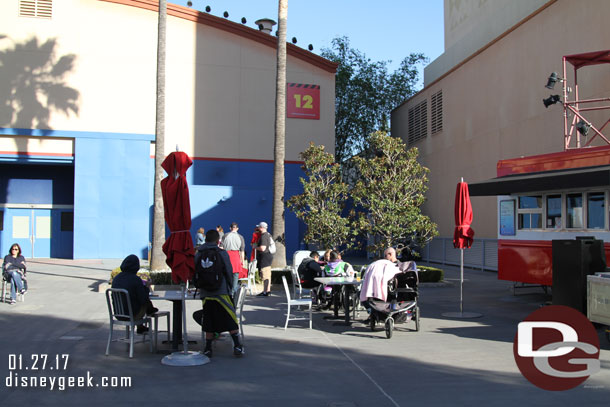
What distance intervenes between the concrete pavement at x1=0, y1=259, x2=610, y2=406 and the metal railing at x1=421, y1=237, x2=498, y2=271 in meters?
8.81

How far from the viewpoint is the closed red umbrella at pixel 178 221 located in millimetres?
7875

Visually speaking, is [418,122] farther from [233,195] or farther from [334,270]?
[334,270]

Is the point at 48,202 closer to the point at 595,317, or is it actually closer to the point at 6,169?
the point at 6,169

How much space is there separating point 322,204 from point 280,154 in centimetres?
205

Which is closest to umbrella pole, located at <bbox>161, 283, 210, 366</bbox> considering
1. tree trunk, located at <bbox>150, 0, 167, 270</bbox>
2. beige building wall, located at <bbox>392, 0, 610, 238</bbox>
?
tree trunk, located at <bbox>150, 0, 167, 270</bbox>

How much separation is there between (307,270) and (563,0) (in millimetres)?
12004

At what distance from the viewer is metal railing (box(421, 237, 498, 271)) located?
21156 mm

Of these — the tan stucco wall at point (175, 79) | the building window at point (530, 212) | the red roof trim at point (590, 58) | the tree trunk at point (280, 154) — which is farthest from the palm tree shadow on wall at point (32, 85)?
the red roof trim at point (590, 58)

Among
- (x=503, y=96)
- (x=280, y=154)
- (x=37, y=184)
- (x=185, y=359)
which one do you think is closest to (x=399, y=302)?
(x=185, y=359)

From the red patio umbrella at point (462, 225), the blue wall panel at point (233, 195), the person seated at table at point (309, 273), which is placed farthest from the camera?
the blue wall panel at point (233, 195)

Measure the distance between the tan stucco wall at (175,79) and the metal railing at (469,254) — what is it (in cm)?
712

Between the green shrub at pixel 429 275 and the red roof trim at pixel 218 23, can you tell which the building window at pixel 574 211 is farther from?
the red roof trim at pixel 218 23

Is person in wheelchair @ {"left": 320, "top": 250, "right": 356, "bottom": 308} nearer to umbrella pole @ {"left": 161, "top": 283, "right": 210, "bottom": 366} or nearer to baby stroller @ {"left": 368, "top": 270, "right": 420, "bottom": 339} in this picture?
Answer: baby stroller @ {"left": 368, "top": 270, "right": 420, "bottom": 339}

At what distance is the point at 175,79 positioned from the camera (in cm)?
2675
